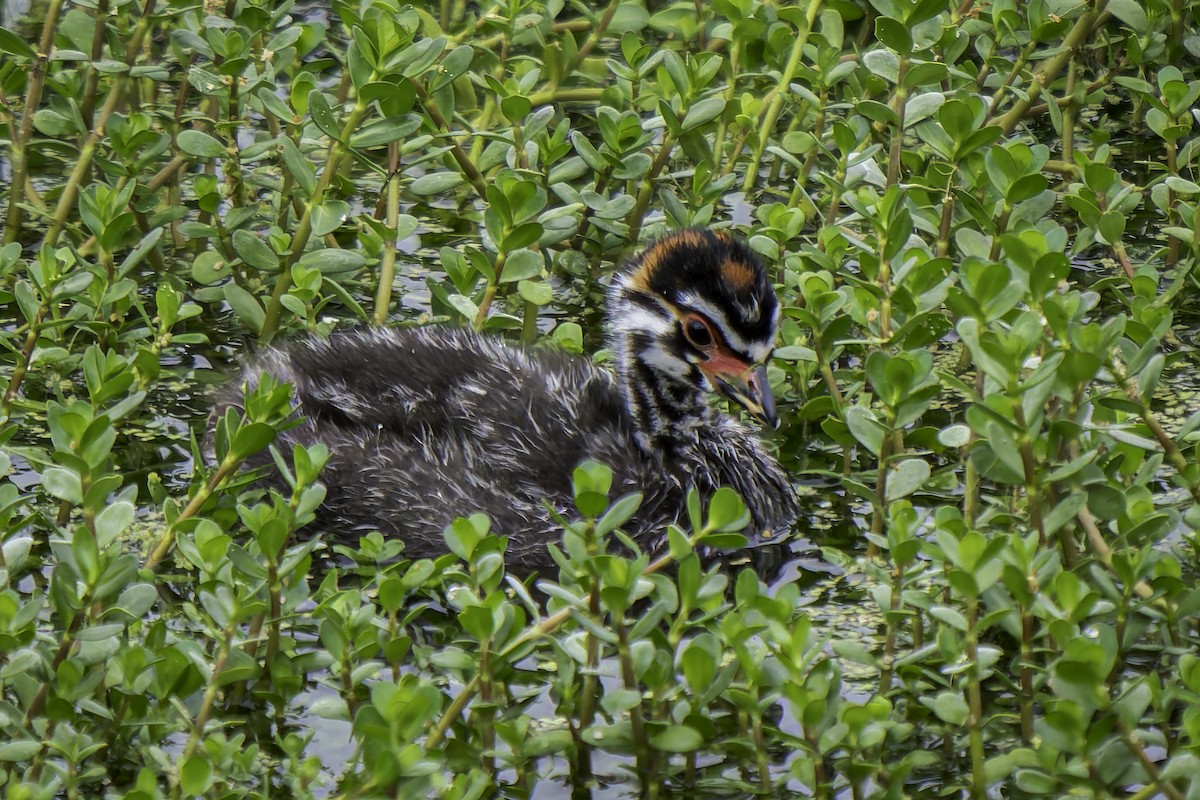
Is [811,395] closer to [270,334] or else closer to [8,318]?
[270,334]

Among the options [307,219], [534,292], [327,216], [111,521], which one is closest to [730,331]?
[534,292]

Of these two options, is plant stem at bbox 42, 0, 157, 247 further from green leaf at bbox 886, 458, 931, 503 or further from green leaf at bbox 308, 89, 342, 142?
green leaf at bbox 886, 458, 931, 503

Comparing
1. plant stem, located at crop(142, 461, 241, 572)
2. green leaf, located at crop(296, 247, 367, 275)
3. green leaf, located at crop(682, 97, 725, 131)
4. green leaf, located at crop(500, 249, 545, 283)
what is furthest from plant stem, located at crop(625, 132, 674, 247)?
plant stem, located at crop(142, 461, 241, 572)

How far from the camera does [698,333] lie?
5891 millimetres

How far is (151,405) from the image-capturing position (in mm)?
6383

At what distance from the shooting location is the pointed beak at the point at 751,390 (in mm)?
5832

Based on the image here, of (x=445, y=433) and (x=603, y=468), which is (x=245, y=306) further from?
(x=603, y=468)

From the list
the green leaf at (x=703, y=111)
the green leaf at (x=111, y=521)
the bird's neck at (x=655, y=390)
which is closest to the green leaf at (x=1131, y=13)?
the green leaf at (x=703, y=111)

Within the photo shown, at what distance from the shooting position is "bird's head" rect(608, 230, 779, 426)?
18.9 feet

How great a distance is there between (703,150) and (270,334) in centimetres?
178

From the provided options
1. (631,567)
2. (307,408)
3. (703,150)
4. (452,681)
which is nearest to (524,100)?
(703,150)

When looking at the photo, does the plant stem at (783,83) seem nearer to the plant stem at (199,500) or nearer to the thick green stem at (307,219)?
the thick green stem at (307,219)

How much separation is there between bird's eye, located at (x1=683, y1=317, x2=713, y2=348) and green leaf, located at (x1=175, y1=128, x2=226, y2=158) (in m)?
1.72

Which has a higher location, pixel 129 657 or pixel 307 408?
pixel 129 657
